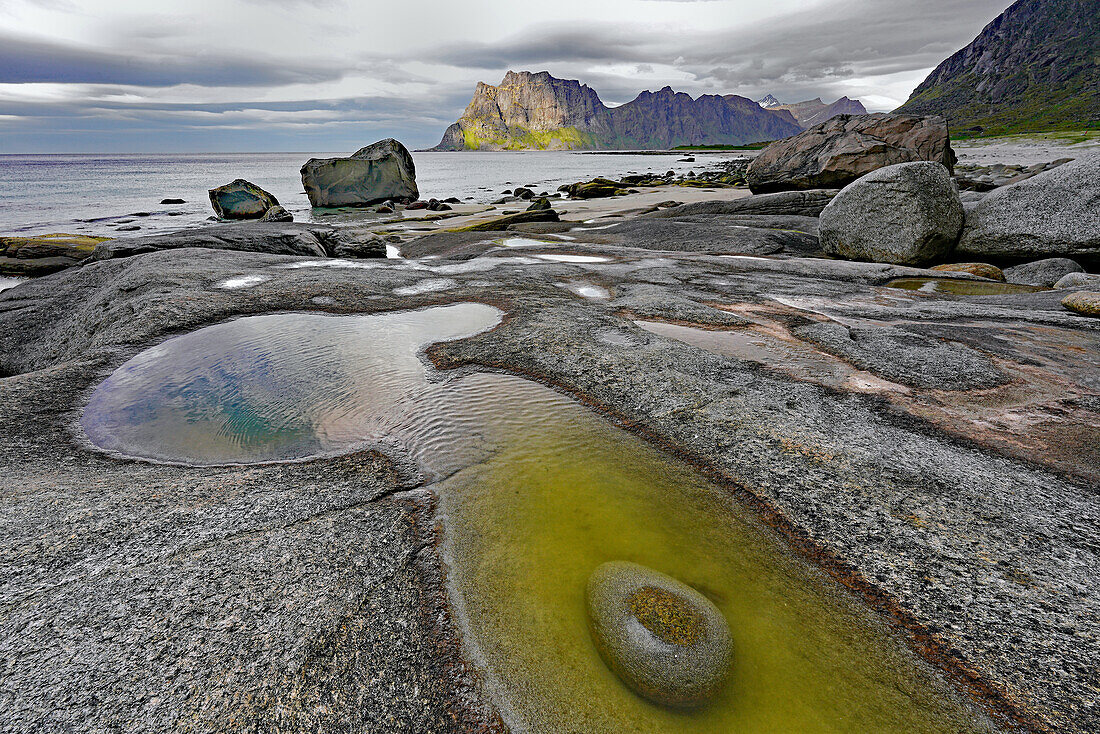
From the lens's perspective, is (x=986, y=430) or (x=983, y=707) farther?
(x=986, y=430)

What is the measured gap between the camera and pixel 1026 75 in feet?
485

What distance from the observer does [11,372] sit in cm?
782

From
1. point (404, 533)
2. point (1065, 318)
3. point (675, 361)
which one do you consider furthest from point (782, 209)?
point (404, 533)

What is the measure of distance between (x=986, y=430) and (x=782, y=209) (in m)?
17.6

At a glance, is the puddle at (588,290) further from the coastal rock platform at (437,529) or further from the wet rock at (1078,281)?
the wet rock at (1078,281)

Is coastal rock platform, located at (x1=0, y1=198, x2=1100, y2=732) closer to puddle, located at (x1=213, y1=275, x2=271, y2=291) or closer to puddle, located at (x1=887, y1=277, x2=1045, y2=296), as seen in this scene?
puddle, located at (x1=213, y1=275, x2=271, y2=291)

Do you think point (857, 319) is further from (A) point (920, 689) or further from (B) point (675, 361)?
(A) point (920, 689)

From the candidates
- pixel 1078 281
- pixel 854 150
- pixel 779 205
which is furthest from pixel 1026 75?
pixel 1078 281

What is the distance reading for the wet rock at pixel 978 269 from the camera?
1091 cm

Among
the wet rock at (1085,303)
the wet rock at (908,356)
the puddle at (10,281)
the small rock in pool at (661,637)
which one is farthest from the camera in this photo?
the puddle at (10,281)

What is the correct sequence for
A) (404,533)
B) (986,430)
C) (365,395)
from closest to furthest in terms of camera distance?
(404,533) < (986,430) < (365,395)

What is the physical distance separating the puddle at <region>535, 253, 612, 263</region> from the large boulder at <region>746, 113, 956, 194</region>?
13.5m

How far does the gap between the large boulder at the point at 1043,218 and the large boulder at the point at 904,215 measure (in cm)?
57

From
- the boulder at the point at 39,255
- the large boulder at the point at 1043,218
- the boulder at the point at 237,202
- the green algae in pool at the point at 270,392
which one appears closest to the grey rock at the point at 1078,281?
the large boulder at the point at 1043,218
